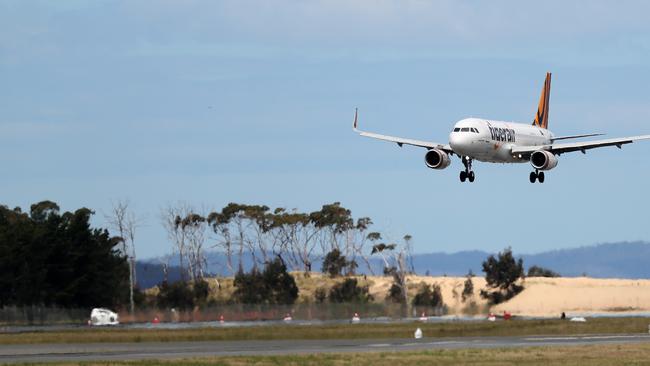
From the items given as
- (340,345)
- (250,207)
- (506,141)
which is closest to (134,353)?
(340,345)

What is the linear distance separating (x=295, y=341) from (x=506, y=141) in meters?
19.0

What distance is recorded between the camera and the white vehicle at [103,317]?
113 meters

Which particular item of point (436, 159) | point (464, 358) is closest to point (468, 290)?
point (436, 159)

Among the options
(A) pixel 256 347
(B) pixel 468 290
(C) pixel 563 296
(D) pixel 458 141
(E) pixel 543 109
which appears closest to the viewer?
(A) pixel 256 347

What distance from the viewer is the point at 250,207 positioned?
19512 centimetres

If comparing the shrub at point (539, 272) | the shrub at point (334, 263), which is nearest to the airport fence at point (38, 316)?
the shrub at point (334, 263)

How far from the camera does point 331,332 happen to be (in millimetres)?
88938

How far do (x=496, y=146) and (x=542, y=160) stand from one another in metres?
3.84

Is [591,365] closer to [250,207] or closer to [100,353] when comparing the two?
[100,353]

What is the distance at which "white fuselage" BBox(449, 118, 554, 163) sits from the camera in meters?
79.6

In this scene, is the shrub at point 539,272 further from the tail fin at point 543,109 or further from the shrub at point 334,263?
the tail fin at point 543,109

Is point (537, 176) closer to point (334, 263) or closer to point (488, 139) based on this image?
point (488, 139)

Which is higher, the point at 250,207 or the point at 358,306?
the point at 250,207

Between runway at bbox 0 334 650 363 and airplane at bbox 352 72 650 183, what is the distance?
11.4 metres
